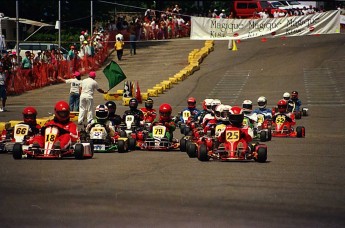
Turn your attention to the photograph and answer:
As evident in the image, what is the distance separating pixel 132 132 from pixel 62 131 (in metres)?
3.50

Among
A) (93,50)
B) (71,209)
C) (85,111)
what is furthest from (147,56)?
(71,209)

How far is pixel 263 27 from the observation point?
40.2 metres

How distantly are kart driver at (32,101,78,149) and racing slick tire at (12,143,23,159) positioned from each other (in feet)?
0.90

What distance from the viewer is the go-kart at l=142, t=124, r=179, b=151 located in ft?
63.5

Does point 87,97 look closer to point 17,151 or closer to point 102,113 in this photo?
point 102,113

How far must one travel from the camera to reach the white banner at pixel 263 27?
1534 inches

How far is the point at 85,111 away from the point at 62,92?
10.8 metres

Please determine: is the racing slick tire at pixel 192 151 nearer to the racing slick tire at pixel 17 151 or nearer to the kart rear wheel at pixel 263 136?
the racing slick tire at pixel 17 151

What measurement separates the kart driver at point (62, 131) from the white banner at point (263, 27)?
21903 mm

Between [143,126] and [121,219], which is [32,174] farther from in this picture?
[143,126]

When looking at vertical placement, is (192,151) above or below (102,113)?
below

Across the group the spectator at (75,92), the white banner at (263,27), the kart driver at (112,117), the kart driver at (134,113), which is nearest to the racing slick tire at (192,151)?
the kart driver at (112,117)

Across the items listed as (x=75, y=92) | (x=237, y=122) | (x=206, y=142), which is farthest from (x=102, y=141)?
(x=75, y=92)

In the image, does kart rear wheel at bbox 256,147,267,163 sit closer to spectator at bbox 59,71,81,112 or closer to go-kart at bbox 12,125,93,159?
go-kart at bbox 12,125,93,159
